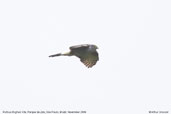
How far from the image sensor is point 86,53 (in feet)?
86.6

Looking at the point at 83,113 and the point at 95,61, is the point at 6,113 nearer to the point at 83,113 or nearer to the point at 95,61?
the point at 83,113

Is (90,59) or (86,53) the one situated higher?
(86,53)

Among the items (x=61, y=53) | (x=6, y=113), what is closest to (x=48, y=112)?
(x=6, y=113)

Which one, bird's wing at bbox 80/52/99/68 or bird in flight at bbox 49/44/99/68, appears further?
bird's wing at bbox 80/52/99/68

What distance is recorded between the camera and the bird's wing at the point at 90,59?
1041 inches

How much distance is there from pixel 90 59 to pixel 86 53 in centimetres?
30

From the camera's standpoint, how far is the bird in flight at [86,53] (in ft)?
85.5

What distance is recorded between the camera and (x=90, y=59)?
26547 mm

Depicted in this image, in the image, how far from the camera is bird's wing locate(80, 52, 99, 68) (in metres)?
26.5

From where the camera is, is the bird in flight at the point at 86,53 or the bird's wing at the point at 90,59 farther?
the bird's wing at the point at 90,59

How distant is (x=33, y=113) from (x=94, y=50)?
5506 millimetres

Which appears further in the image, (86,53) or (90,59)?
(90,59)

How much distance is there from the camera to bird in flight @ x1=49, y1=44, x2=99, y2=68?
85.5 ft

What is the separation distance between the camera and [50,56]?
27.0 m
